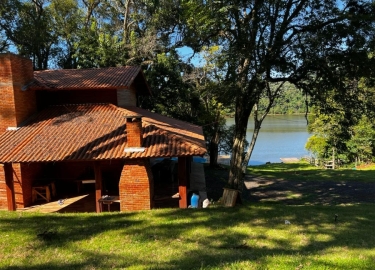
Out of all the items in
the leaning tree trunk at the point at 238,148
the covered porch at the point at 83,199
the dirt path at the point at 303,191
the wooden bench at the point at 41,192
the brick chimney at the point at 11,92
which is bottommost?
the dirt path at the point at 303,191

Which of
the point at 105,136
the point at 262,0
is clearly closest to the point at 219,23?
the point at 262,0

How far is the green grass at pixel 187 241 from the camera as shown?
472 centimetres

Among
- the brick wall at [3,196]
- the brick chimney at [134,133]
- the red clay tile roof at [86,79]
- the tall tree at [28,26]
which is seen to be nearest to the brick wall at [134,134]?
the brick chimney at [134,133]

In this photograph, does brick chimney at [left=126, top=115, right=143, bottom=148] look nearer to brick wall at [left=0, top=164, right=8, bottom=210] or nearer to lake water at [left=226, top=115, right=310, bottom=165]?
brick wall at [left=0, top=164, right=8, bottom=210]

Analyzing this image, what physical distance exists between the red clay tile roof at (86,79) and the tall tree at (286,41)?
4.43 m

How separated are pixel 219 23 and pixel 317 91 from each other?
4.97 metres

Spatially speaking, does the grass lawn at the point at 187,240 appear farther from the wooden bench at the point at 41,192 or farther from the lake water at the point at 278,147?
the lake water at the point at 278,147

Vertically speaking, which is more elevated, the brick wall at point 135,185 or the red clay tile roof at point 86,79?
the red clay tile roof at point 86,79

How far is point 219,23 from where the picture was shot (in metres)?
10.6

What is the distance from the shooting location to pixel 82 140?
37.1 feet

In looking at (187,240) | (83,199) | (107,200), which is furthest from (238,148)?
(187,240)

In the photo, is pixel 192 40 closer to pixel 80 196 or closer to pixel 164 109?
pixel 80 196

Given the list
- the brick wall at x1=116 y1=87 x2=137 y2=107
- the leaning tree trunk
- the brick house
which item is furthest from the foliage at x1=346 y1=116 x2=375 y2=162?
the brick house

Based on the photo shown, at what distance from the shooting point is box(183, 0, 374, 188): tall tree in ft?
34.0
